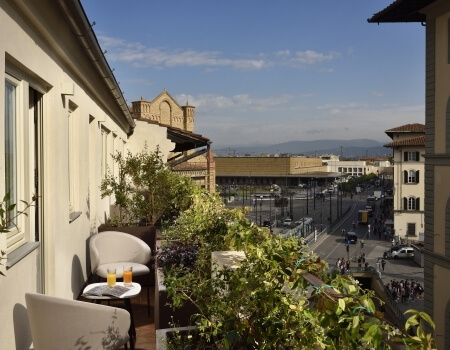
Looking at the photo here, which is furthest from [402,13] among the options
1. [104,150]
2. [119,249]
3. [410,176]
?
[410,176]

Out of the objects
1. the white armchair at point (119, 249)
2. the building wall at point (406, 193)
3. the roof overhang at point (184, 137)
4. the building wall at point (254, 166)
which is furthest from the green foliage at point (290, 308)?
the building wall at point (254, 166)

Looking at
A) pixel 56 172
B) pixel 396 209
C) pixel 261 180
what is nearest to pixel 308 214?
pixel 396 209

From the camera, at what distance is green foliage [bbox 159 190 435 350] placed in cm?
183

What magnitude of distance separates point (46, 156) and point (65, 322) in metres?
2.04

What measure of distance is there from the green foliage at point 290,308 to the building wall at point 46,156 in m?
1.31

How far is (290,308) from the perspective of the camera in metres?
2.41

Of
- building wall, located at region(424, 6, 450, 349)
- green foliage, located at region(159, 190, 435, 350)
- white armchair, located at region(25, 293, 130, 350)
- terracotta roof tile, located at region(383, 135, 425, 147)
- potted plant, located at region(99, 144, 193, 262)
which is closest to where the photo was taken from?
green foliage, located at region(159, 190, 435, 350)

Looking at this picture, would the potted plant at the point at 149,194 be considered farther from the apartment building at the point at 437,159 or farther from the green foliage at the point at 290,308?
the apartment building at the point at 437,159

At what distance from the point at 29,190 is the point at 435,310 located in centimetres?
1762

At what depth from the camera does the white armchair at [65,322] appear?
12.0ft

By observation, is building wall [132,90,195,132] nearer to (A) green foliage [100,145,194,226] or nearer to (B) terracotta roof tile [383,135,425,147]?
(B) terracotta roof tile [383,135,425,147]

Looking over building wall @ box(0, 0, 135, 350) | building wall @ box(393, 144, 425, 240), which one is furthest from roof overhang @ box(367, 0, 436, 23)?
building wall @ box(393, 144, 425, 240)

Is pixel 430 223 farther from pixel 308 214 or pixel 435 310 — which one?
pixel 308 214

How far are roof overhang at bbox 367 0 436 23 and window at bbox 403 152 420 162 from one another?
28893mm
